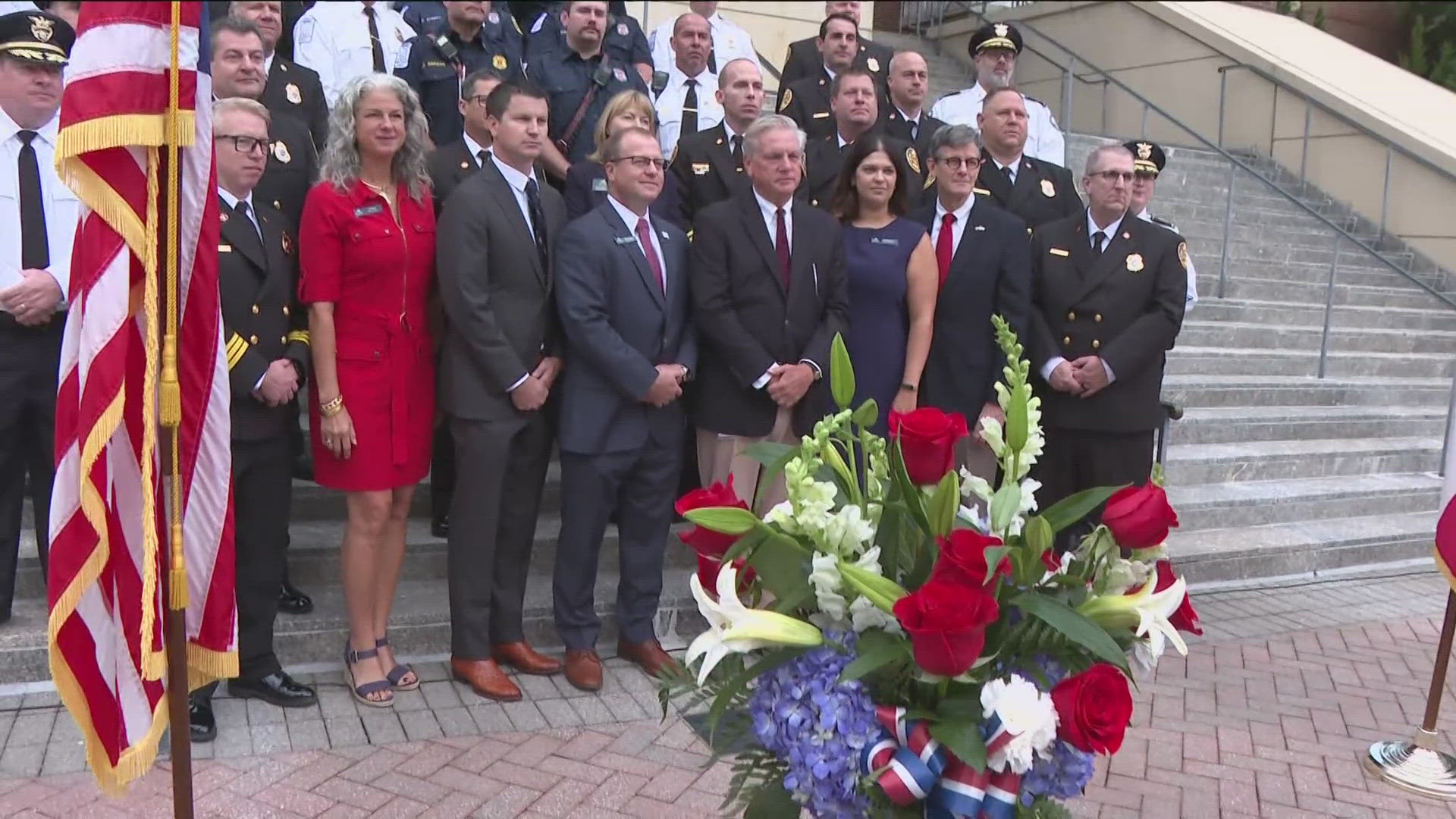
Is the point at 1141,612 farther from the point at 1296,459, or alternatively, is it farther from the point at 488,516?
the point at 1296,459

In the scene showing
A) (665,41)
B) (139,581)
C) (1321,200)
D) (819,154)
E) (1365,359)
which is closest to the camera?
(139,581)

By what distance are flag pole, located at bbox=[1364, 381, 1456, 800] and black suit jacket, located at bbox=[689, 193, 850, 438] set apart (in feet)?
7.39

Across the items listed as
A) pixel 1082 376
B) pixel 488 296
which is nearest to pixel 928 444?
pixel 488 296

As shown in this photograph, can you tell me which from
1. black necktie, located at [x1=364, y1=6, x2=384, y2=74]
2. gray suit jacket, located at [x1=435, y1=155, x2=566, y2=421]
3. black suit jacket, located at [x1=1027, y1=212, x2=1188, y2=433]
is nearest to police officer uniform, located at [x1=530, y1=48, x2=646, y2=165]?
black necktie, located at [x1=364, y1=6, x2=384, y2=74]

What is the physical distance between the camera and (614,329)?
4.26m

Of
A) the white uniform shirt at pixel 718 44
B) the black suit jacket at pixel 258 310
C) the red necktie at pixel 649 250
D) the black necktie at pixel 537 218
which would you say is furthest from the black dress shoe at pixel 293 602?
the white uniform shirt at pixel 718 44

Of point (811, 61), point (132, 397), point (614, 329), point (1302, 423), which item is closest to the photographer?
point (132, 397)

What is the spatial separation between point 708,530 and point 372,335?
2.46 m

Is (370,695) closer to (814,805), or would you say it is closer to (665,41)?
(814,805)

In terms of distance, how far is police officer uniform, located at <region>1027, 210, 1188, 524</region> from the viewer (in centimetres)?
484

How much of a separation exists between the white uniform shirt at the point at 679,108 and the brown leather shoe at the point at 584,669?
3108mm

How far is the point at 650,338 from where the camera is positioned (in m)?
4.32

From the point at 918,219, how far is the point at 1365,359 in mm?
5836

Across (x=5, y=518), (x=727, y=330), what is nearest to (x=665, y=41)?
(x=727, y=330)
